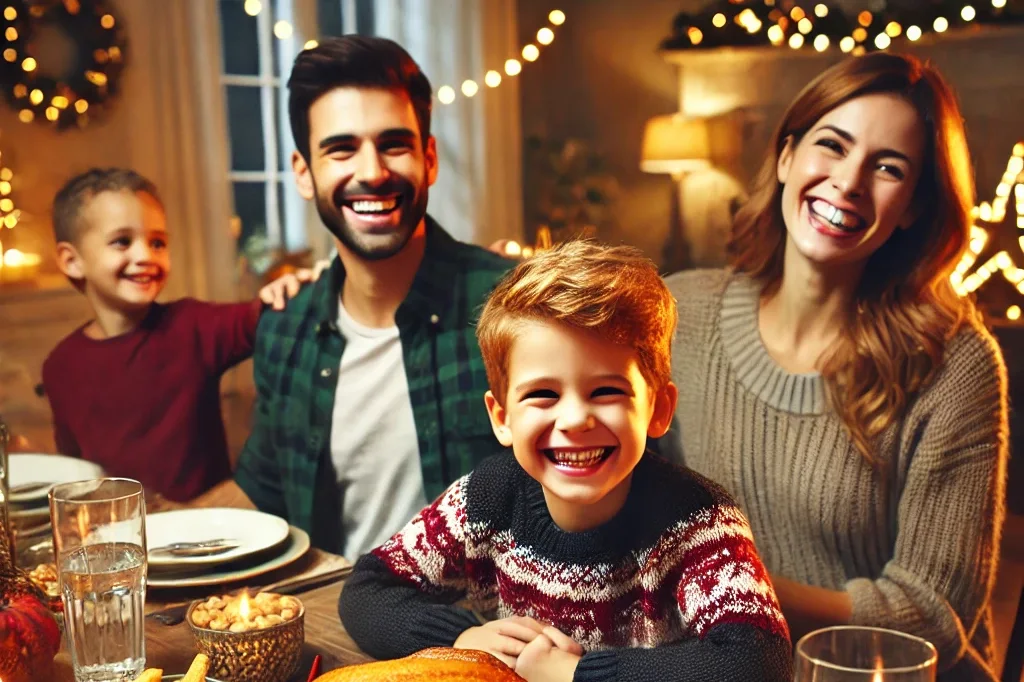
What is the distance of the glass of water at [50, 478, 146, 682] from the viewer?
3.48ft

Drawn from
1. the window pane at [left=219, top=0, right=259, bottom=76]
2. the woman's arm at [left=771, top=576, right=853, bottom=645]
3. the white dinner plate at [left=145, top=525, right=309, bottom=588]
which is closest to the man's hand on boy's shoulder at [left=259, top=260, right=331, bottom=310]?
the white dinner plate at [left=145, top=525, right=309, bottom=588]

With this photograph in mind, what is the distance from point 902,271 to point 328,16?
1.47 m

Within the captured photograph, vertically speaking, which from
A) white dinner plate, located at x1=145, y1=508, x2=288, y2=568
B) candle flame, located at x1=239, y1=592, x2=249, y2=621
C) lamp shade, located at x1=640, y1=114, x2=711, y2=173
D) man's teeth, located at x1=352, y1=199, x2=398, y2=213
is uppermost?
lamp shade, located at x1=640, y1=114, x2=711, y2=173

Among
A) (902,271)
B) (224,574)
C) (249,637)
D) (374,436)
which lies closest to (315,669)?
(249,637)

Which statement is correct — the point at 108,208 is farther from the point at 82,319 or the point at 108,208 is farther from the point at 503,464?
the point at 503,464

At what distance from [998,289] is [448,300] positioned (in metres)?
0.85

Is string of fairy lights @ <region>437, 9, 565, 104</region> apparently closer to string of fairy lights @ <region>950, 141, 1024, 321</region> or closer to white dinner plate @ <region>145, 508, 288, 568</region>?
string of fairy lights @ <region>950, 141, 1024, 321</region>

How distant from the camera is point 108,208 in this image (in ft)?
6.20

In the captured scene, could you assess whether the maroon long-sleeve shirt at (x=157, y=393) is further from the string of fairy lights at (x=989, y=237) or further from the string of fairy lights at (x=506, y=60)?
the string of fairy lights at (x=989, y=237)

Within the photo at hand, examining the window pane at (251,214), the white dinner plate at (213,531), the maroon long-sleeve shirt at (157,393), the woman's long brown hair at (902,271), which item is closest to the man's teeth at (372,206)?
the maroon long-sleeve shirt at (157,393)

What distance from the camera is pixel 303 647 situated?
45.7 inches

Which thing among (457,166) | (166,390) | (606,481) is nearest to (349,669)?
(606,481)

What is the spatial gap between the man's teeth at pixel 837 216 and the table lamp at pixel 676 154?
1.84ft

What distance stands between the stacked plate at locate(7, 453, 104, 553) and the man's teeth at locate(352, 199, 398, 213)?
69 centimetres
